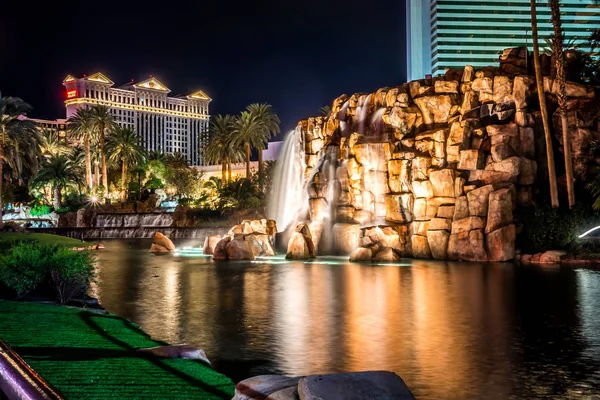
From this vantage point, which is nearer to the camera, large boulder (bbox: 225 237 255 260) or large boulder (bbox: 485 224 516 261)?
large boulder (bbox: 485 224 516 261)

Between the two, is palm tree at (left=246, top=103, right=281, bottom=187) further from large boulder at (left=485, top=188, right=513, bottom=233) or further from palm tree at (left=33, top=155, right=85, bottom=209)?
large boulder at (left=485, top=188, right=513, bottom=233)

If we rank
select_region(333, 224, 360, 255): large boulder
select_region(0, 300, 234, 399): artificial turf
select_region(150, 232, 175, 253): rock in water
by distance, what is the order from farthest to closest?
select_region(150, 232, 175, 253): rock in water < select_region(333, 224, 360, 255): large boulder < select_region(0, 300, 234, 399): artificial turf

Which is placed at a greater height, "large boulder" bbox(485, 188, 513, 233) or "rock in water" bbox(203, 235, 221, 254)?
"large boulder" bbox(485, 188, 513, 233)

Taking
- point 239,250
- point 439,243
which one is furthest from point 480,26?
point 239,250

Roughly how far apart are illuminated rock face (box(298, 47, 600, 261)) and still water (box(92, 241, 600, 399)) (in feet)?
18.4

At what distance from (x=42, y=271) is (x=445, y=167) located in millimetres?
23634

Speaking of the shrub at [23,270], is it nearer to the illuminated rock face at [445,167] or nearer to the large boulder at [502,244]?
the illuminated rock face at [445,167]

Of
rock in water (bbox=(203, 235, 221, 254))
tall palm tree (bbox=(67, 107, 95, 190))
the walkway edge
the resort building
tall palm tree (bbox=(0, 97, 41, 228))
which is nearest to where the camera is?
the walkway edge

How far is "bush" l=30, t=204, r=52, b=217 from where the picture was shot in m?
74.4

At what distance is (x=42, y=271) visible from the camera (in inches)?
541

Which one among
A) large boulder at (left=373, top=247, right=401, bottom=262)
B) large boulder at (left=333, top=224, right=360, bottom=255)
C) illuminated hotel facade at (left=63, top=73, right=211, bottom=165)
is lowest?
large boulder at (left=373, top=247, right=401, bottom=262)

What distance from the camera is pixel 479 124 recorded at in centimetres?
3322

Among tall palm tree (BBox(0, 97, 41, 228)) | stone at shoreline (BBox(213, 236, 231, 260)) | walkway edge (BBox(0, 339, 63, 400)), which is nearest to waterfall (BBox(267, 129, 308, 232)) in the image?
stone at shoreline (BBox(213, 236, 231, 260))

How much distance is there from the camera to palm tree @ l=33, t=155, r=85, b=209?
73.5 m
